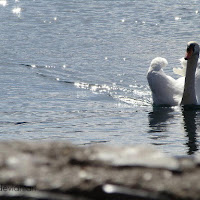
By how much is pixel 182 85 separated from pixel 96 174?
10.5m

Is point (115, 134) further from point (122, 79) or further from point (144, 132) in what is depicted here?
point (122, 79)

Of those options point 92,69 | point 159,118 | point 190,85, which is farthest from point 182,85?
point 92,69

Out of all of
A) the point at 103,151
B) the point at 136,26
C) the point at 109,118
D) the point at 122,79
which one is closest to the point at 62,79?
the point at 122,79

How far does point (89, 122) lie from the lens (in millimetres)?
10312

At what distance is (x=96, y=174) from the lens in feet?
7.00

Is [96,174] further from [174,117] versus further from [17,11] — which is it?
[17,11]

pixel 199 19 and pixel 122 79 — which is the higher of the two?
pixel 199 19

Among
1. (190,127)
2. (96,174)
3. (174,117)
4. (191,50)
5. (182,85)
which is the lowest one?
(190,127)

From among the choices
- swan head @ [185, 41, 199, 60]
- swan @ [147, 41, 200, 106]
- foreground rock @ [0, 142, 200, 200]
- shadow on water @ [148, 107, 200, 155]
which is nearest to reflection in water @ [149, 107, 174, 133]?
shadow on water @ [148, 107, 200, 155]

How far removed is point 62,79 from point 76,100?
1594 mm

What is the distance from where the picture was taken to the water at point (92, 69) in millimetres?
9773

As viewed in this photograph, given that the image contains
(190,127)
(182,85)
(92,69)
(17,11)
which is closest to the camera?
(190,127)

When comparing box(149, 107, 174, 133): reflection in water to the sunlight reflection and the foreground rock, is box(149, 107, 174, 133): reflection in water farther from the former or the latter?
the sunlight reflection

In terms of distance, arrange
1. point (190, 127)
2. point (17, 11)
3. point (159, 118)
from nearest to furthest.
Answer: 1. point (190, 127)
2. point (159, 118)
3. point (17, 11)
